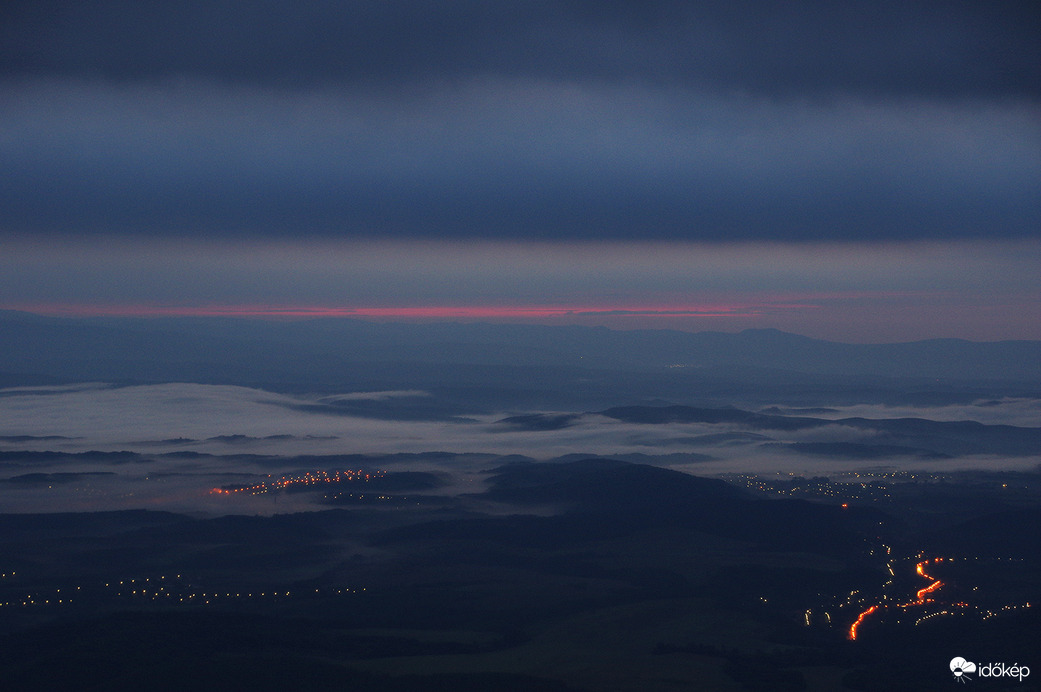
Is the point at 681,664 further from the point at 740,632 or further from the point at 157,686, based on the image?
the point at 157,686

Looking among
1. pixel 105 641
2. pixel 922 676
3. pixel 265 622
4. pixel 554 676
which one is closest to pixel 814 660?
pixel 922 676

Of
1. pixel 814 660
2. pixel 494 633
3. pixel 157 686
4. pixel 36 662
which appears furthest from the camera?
pixel 494 633

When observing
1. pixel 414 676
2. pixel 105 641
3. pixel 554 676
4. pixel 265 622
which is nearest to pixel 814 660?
pixel 554 676

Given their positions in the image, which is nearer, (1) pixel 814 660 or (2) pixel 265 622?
(1) pixel 814 660

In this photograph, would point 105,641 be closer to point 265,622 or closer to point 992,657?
point 265,622

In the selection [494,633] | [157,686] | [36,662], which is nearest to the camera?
[157,686]

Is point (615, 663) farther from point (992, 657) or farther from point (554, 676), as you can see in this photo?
point (992, 657)

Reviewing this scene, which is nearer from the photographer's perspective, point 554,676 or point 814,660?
point 554,676

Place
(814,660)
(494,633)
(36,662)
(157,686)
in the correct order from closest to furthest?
1. (157,686)
2. (36,662)
3. (814,660)
4. (494,633)
